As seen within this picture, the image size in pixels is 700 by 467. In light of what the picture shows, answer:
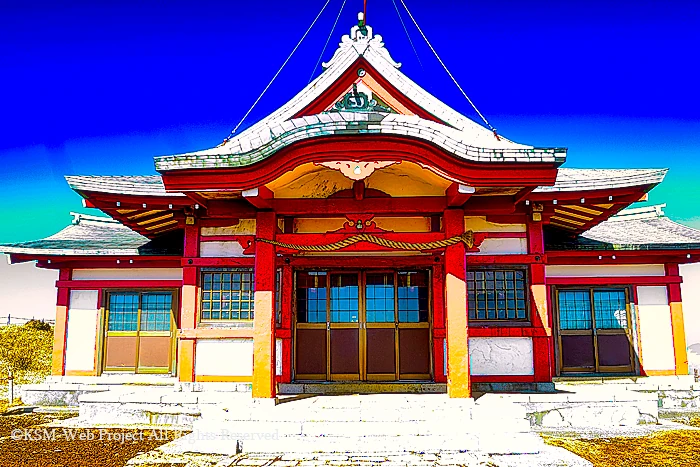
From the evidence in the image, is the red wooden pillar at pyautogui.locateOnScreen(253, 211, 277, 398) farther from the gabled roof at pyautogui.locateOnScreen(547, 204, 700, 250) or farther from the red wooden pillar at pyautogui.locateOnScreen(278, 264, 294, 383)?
the gabled roof at pyautogui.locateOnScreen(547, 204, 700, 250)

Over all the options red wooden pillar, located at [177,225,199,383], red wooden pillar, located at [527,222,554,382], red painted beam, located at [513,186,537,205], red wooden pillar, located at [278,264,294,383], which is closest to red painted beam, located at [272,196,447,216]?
red painted beam, located at [513,186,537,205]

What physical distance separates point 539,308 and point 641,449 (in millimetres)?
2762

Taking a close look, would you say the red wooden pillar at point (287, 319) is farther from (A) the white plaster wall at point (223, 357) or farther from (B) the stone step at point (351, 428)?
(B) the stone step at point (351, 428)

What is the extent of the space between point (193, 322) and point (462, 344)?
4.44m

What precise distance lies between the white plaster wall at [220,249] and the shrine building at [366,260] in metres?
0.02

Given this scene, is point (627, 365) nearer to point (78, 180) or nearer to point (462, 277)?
point (462, 277)

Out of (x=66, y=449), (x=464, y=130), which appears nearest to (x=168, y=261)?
(x=66, y=449)

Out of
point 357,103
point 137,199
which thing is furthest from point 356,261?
point 137,199

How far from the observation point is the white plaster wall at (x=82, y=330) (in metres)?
12.8

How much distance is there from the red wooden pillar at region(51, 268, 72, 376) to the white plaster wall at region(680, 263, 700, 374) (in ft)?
132

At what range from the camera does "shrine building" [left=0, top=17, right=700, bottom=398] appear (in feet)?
27.1

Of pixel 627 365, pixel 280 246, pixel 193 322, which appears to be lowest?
pixel 627 365

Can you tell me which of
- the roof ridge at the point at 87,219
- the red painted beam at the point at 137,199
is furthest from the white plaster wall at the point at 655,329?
the roof ridge at the point at 87,219

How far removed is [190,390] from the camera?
9938 millimetres
